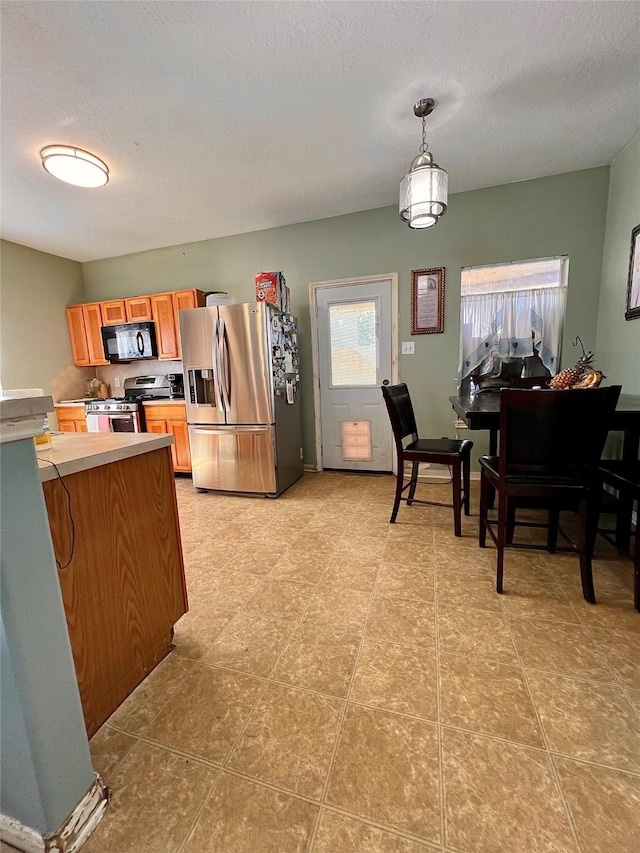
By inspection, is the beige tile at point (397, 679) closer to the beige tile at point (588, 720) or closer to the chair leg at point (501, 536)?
the beige tile at point (588, 720)

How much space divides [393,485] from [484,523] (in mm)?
1362

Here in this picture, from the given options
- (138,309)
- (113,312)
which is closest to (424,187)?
(138,309)

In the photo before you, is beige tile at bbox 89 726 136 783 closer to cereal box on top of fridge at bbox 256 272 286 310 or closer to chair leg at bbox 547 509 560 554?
chair leg at bbox 547 509 560 554

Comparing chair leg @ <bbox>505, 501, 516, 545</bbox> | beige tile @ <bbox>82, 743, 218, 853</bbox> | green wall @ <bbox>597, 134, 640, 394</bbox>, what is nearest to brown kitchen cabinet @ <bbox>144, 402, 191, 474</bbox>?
beige tile @ <bbox>82, 743, 218, 853</bbox>

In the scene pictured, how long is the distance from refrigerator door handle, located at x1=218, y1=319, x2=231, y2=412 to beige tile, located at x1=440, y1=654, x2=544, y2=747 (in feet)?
8.32

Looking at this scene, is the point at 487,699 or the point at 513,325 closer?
the point at 487,699

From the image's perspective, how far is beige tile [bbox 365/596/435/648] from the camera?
143 cm

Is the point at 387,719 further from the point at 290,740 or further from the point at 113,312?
the point at 113,312

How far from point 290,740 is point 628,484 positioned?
1.78 m

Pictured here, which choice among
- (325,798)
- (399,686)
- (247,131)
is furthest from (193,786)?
(247,131)

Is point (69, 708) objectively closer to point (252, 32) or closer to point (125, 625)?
point (125, 625)

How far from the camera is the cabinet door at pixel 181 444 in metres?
3.74

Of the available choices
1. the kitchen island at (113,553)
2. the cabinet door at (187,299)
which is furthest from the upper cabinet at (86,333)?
the kitchen island at (113,553)

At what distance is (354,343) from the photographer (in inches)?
141
